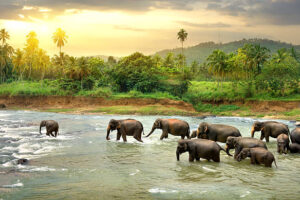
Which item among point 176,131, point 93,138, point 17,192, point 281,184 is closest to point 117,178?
point 17,192

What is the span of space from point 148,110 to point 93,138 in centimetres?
3281

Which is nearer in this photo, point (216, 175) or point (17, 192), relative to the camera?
point (17, 192)

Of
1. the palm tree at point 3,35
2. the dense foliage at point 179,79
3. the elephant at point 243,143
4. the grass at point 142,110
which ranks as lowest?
the grass at point 142,110

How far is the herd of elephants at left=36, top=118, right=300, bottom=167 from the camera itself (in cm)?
1281

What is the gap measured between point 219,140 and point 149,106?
40.1 m

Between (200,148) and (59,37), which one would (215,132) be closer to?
(200,148)

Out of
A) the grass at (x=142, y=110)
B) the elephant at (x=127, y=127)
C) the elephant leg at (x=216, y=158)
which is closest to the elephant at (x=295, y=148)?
the elephant leg at (x=216, y=158)

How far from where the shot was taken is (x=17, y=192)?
30.6ft

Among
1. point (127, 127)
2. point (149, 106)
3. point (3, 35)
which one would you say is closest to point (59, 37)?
point (3, 35)

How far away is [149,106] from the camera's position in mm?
56344

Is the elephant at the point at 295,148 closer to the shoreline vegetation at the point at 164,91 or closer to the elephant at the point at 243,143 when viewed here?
the elephant at the point at 243,143

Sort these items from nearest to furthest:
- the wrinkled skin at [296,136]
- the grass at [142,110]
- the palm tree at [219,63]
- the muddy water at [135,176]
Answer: the muddy water at [135,176], the wrinkled skin at [296,136], the grass at [142,110], the palm tree at [219,63]

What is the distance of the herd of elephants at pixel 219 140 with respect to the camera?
1281 cm

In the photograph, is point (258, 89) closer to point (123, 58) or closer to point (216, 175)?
point (123, 58)
